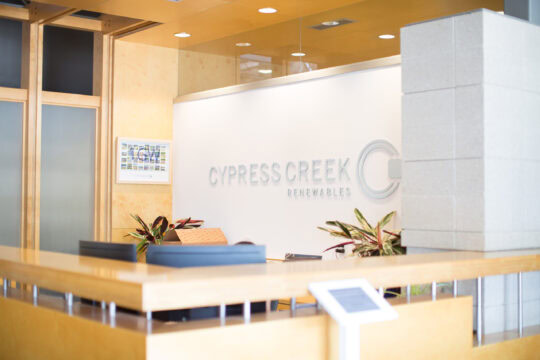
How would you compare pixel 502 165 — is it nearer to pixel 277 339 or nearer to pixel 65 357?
pixel 277 339

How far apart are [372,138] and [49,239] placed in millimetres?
4469

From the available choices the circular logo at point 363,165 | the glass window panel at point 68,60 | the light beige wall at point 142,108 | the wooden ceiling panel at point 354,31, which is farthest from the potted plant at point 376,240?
the glass window panel at point 68,60

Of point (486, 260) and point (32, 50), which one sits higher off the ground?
point (32, 50)

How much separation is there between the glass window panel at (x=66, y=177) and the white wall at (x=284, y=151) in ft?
3.81

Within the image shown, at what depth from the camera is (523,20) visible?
4.81 m

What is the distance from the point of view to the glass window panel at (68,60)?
882 centimetres

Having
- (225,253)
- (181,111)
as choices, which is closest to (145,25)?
(181,111)

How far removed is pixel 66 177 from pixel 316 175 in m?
3.53

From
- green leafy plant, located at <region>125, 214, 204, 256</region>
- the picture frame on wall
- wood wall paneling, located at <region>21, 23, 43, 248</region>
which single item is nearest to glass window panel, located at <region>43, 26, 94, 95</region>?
wood wall paneling, located at <region>21, 23, 43, 248</region>

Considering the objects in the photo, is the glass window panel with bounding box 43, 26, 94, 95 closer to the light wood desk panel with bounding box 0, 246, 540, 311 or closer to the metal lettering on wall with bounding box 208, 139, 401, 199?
the metal lettering on wall with bounding box 208, 139, 401, 199

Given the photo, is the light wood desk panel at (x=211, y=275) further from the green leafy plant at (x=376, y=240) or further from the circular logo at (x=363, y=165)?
the circular logo at (x=363, y=165)

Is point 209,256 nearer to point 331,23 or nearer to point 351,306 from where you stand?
point 351,306

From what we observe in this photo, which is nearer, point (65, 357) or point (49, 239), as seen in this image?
point (65, 357)

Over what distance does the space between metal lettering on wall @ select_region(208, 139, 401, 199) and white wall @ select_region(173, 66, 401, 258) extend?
2 centimetres
